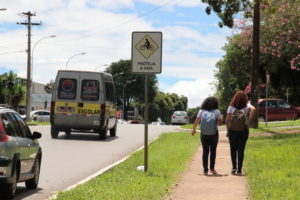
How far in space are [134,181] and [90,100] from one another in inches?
594

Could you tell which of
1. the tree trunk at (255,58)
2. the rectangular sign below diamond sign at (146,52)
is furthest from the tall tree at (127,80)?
the rectangular sign below diamond sign at (146,52)

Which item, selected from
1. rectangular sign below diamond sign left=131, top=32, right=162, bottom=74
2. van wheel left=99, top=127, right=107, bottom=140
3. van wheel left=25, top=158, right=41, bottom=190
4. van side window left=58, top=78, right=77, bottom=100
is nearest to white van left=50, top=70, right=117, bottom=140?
van side window left=58, top=78, right=77, bottom=100

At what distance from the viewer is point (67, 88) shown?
26.4 meters

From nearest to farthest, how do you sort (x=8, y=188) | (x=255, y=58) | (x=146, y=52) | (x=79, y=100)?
(x=8, y=188) < (x=146, y=52) < (x=79, y=100) < (x=255, y=58)

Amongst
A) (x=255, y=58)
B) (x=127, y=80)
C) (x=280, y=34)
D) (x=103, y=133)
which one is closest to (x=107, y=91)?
(x=103, y=133)

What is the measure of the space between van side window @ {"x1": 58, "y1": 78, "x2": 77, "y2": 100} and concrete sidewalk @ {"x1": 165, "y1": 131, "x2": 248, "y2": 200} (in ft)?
37.9

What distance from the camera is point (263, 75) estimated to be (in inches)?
2302

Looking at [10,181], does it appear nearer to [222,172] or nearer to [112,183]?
[112,183]

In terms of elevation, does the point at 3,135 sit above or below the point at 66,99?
below

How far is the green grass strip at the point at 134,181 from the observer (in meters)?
9.58

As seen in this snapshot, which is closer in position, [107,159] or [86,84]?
[107,159]

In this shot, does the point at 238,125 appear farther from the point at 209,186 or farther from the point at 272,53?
the point at 272,53

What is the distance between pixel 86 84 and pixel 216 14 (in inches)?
241

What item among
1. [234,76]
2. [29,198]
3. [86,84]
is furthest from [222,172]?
[234,76]
